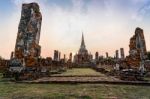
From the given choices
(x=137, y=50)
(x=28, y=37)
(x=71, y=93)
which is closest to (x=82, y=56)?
(x=137, y=50)

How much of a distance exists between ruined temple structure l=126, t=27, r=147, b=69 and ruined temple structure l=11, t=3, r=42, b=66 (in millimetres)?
5923

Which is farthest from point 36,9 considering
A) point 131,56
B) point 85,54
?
point 85,54

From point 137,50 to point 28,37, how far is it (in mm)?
6885

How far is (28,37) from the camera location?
9266 mm

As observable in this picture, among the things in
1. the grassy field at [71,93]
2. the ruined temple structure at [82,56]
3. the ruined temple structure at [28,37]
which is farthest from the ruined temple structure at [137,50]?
the ruined temple structure at [82,56]

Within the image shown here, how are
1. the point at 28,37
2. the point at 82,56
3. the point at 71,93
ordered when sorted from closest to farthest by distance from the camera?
the point at 71,93 < the point at 28,37 < the point at 82,56

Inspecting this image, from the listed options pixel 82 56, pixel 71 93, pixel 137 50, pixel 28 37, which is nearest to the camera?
pixel 71 93

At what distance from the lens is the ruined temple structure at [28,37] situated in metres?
8.97

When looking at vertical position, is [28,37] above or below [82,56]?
below

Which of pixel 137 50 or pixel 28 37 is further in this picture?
pixel 137 50

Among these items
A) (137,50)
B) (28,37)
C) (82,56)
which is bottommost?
(137,50)

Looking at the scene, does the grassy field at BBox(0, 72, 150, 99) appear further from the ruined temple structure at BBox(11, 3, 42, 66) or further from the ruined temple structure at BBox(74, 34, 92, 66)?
the ruined temple structure at BBox(74, 34, 92, 66)

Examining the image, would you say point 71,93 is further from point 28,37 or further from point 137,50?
point 137,50

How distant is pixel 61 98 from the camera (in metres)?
3.75
